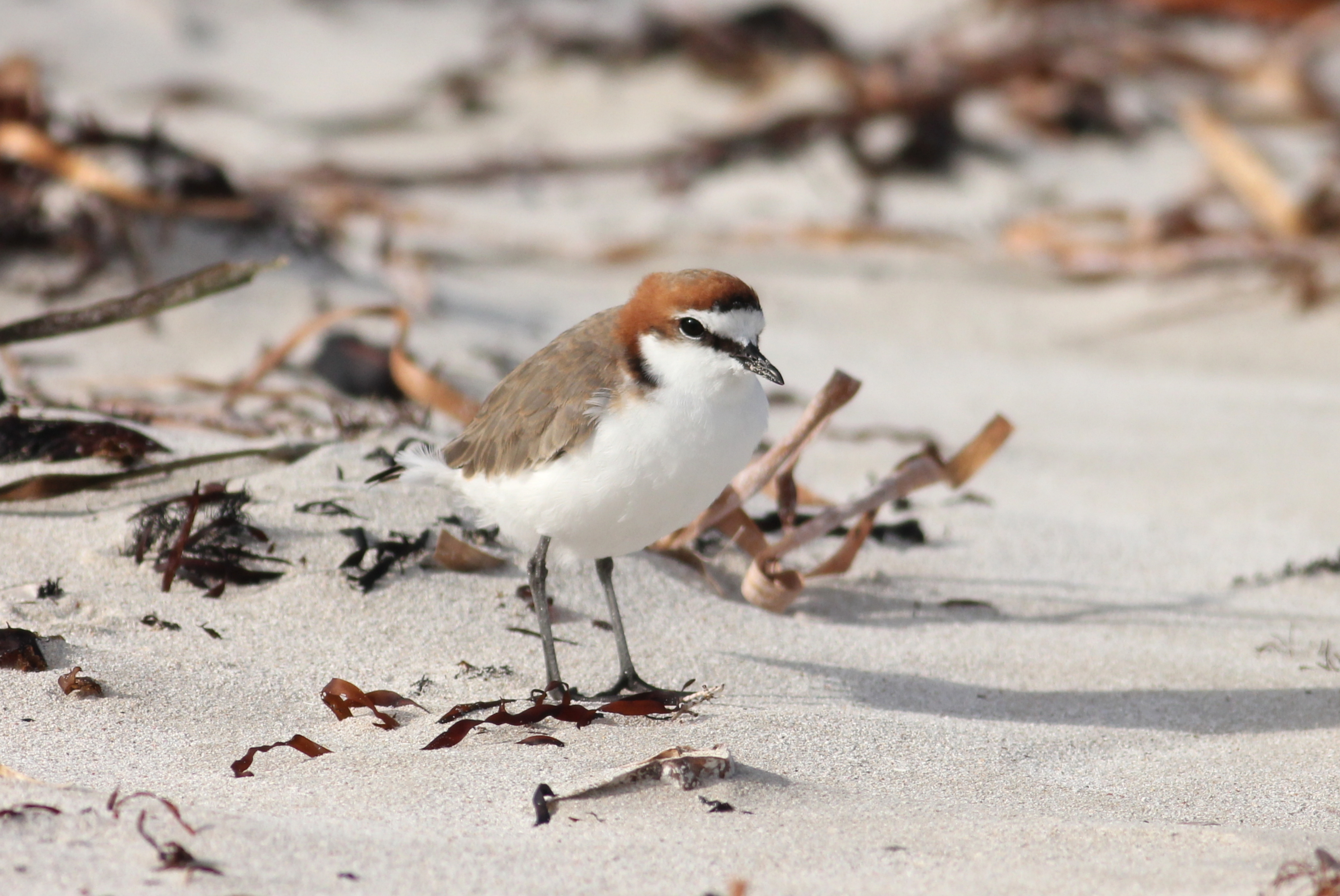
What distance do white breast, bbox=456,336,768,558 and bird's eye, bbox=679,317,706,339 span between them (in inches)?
0.9

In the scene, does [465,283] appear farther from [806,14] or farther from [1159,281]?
[806,14]

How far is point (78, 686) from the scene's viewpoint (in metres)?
3.09

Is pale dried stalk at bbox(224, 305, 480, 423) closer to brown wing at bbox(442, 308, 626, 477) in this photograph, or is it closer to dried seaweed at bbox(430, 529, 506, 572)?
dried seaweed at bbox(430, 529, 506, 572)

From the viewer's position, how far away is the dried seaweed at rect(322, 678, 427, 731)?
3.13 m

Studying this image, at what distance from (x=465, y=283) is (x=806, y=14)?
5.23 meters

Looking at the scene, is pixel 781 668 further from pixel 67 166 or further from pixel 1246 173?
pixel 1246 173

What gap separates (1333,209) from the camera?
8.05m

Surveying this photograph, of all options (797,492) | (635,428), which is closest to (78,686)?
(635,428)

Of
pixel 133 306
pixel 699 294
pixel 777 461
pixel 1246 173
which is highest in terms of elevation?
pixel 1246 173

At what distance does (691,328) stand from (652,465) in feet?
1.11

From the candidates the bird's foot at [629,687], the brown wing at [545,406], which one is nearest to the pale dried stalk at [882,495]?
the bird's foot at [629,687]

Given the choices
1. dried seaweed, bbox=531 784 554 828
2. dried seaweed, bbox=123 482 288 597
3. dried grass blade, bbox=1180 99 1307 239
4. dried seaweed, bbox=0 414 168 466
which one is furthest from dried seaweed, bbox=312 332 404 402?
dried grass blade, bbox=1180 99 1307 239

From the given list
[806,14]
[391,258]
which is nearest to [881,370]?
[391,258]

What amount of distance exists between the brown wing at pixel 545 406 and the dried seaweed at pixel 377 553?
0.26 m
